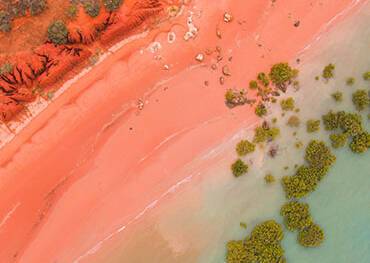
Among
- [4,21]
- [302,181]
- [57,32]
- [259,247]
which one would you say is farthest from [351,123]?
[4,21]

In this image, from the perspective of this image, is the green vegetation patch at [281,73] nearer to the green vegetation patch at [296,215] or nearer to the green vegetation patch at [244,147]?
the green vegetation patch at [244,147]

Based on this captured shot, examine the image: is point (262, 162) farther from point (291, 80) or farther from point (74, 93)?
point (74, 93)

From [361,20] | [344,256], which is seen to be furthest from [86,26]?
[344,256]

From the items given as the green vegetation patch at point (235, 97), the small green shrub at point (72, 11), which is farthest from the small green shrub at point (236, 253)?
the small green shrub at point (72, 11)

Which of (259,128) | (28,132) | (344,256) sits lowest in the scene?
(344,256)

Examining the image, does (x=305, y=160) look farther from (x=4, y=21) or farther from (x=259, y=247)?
(x=4, y=21)

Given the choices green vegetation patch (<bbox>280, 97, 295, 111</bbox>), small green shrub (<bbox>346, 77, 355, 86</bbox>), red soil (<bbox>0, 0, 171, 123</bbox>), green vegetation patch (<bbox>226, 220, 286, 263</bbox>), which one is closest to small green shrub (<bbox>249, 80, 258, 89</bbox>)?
green vegetation patch (<bbox>280, 97, 295, 111</bbox>)
